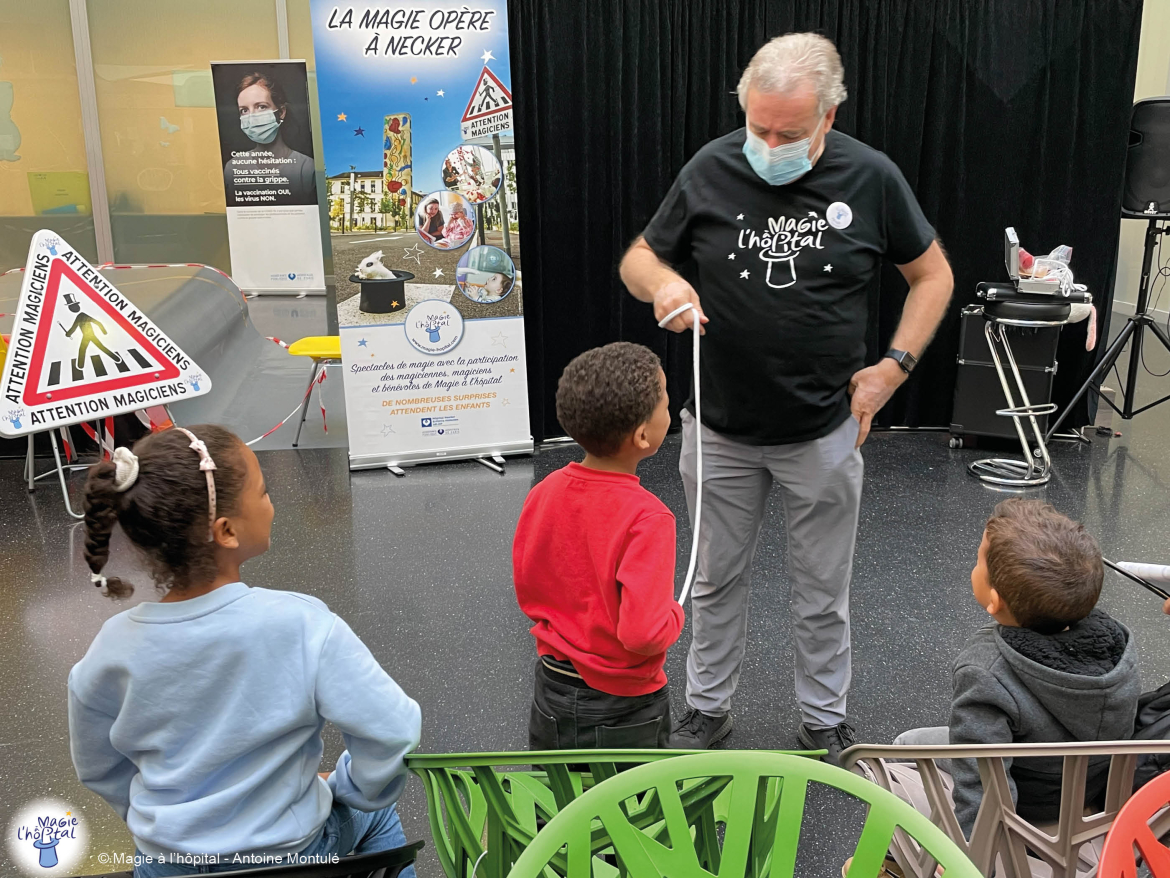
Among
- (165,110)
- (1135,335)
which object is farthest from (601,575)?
(165,110)

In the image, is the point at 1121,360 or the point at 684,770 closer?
the point at 684,770

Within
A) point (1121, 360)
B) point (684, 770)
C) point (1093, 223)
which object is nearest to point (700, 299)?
point (684, 770)

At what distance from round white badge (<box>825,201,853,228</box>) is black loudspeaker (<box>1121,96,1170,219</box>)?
3.52 m

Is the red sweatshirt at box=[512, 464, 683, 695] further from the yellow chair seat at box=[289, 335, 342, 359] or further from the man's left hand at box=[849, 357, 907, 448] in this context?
the yellow chair seat at box=[289, 335, 342, 359]

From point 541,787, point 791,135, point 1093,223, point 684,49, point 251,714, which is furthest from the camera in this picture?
point 1093,223

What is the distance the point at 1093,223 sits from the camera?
5055mm

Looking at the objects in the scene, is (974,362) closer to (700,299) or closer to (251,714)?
(700,299)

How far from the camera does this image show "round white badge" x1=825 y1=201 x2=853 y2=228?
6.79 feet

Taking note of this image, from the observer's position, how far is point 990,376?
4.82 metres

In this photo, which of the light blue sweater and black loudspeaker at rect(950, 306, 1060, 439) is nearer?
the light blue sweater

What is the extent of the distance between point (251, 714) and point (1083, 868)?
45.9 inches

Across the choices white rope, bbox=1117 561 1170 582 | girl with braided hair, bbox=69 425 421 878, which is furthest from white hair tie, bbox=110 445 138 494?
white rope, bbox=1117 561 1170 582

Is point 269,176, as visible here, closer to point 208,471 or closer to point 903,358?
point 903,358

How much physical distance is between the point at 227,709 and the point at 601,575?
0.64 meters
